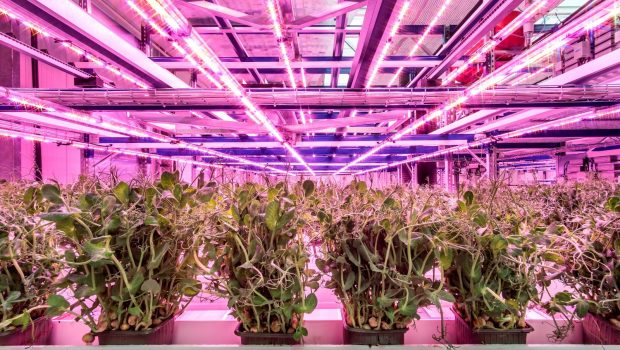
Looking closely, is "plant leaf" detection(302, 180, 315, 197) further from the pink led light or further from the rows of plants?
the pink led light

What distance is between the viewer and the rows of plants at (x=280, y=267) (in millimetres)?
1097

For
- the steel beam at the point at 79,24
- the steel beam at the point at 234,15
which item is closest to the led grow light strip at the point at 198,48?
the steel beam at the point at 234,15

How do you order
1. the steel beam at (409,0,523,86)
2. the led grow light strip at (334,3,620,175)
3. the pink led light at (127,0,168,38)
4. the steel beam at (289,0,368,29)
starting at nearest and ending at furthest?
the pink led light at (127,0,168,38), the led grow light strip at (334,3,620,175), the steel beam at (289,0,368,29), the steel beam at (409,0,523,86)

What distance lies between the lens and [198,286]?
1184 millimetres

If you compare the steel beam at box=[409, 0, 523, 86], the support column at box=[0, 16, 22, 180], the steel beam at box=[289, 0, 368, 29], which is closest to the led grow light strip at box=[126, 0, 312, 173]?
the steel beam at box=[289, 0, 368, 29]

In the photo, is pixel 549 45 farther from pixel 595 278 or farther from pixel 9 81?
pixel 9 81

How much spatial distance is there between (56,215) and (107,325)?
41 cm

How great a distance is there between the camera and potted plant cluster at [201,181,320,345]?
3.59 feet

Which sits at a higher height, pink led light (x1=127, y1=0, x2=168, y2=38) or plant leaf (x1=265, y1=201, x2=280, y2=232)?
pink led light (x1=127, y1=0, x2=168, y2=38)

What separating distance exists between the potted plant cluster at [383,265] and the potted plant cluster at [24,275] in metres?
0.91

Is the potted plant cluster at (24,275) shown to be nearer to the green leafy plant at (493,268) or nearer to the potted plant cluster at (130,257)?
the potted plant cluster at (130,257)

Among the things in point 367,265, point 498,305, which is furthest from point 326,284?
point 498,305

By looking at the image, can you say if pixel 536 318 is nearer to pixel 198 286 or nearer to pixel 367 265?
pixel 367 265

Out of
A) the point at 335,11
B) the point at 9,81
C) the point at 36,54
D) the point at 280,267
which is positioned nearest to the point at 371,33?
the point at 335,11
